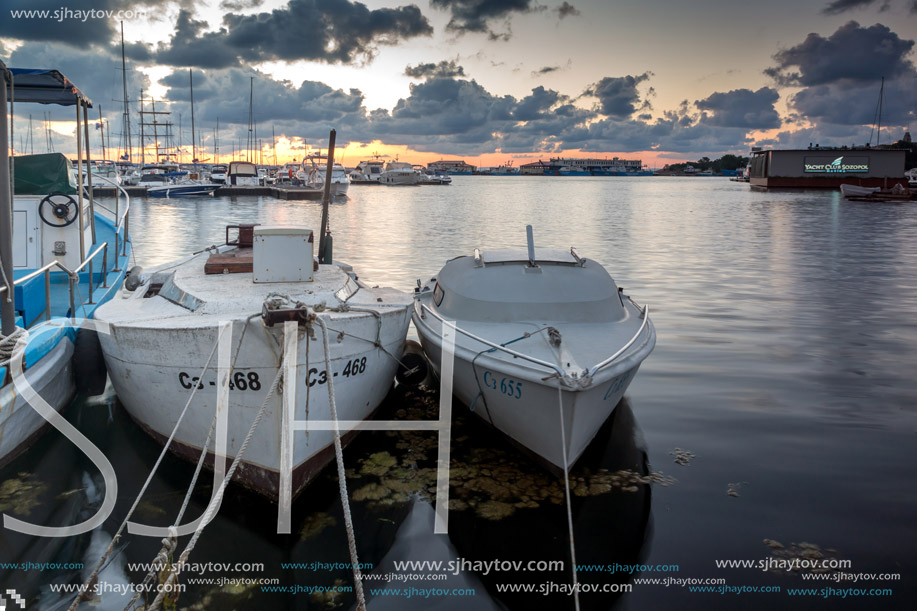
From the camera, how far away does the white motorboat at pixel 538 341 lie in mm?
7332

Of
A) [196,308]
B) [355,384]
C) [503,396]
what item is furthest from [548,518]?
[196,308]

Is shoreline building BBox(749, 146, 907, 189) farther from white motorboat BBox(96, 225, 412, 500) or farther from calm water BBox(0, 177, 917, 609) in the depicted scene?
white motorboat BBox(96, 225, 412, 500)

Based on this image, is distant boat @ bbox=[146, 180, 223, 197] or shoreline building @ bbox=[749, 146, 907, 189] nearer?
distant boat @ bbox=[146, 180, 223, 197]

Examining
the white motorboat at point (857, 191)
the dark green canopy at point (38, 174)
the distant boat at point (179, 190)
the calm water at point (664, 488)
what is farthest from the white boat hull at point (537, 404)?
the distant boat at point (179, 190)

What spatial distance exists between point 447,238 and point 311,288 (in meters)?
27.9

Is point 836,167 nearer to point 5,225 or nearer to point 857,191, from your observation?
point 857,191

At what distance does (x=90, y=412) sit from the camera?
1002cm

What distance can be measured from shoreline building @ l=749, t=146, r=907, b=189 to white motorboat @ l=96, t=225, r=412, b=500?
87.6m

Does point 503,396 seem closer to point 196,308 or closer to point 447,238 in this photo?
point 196,308

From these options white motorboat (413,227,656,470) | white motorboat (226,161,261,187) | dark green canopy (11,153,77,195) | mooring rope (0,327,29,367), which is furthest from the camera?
white motorboat (226,161,261,187)

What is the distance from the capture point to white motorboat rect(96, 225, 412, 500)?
682 centimetres

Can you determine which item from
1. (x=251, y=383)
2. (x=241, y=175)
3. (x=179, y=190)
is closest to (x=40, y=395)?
(x=251, y=383)

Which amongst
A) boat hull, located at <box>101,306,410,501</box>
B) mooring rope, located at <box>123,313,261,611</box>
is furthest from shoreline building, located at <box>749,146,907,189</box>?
mooring rope, located at <box>123,313,261,611</box>

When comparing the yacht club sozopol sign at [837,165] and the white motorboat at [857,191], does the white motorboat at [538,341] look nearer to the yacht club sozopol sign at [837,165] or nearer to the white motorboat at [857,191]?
the white motorboat at [857,191]
